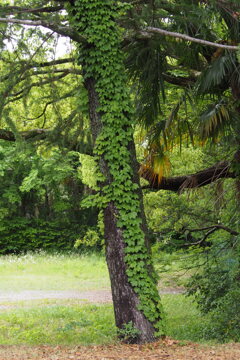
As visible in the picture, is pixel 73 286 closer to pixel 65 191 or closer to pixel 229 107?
pixel 229 107

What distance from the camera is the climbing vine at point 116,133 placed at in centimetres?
847

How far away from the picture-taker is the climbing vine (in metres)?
8.47

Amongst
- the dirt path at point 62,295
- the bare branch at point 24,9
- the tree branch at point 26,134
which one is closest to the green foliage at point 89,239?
the dirt path at point 62,295

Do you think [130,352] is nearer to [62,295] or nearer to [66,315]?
[66,315]

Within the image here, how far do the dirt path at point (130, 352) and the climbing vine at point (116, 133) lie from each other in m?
0.50

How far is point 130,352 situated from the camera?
7.78 m

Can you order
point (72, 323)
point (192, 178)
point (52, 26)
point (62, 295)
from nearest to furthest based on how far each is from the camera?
point (52, 26) < point (72, 323) < point (192, 178) < point (62, 295)

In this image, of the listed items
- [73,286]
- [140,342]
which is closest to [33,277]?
[73,286]

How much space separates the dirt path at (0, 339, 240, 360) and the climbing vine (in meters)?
Answer: 0.50

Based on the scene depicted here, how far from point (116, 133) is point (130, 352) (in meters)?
3.23

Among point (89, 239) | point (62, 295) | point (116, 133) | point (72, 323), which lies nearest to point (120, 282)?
point (116, 133)

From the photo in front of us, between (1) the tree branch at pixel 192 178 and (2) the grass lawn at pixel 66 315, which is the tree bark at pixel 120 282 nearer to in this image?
(2) the grass lawn at pixel 66 315

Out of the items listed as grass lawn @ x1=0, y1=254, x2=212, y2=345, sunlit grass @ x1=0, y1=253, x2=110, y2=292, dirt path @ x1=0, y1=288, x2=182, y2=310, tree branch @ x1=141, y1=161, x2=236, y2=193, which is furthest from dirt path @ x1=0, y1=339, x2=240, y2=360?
sunlit grass @ x1=0, y1=253, x2=110, y2=292

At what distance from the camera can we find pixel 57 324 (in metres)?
11.8
